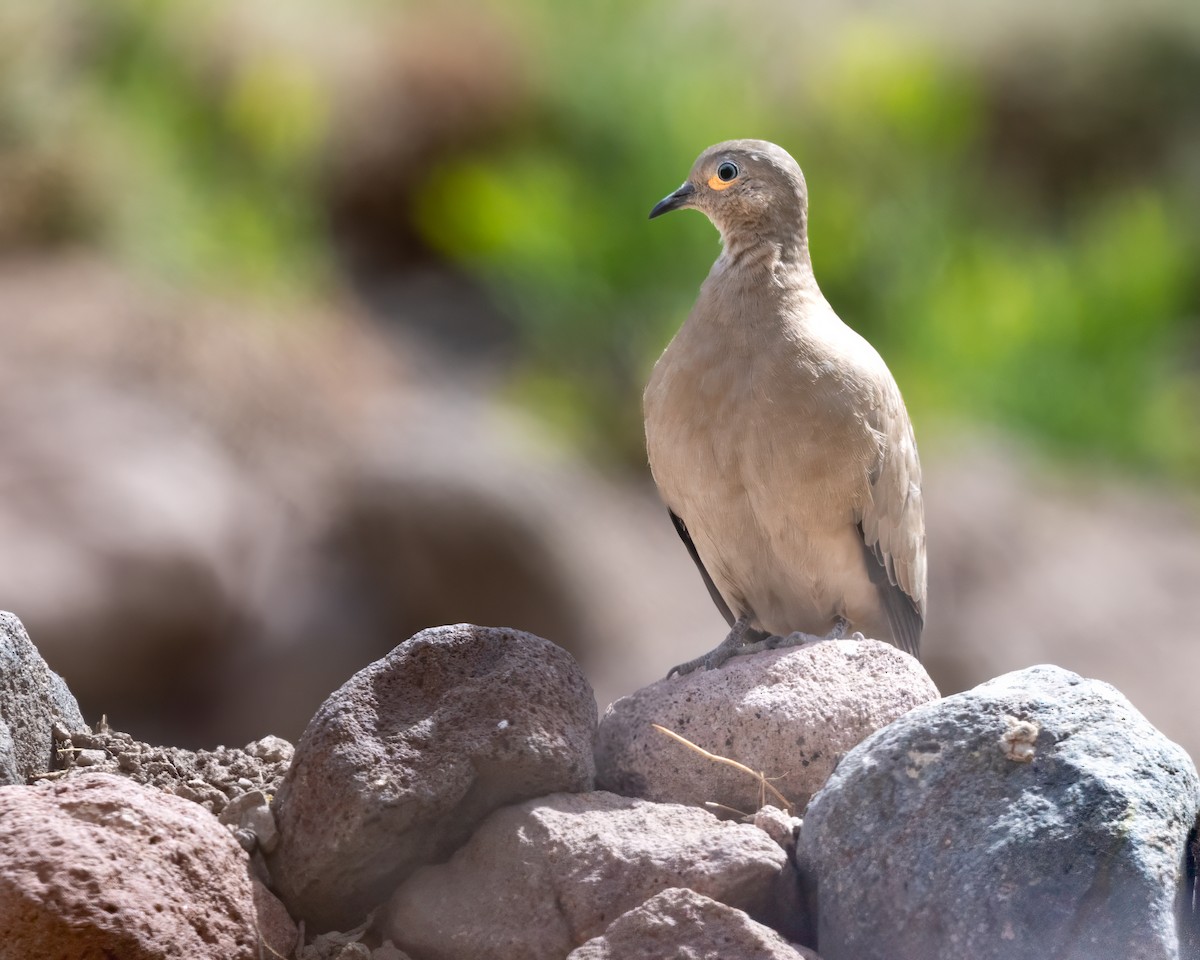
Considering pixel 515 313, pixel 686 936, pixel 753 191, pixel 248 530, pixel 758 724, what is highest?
pixel 515 313

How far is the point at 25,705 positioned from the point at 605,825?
141cm

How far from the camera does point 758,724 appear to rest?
3.52 metres

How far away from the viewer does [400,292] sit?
15.5 meters

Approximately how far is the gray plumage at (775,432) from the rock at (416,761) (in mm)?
862

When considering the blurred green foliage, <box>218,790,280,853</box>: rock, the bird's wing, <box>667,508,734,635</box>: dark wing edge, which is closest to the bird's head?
the bird's wing

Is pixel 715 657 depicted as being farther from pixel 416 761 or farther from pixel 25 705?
pixel 25 705

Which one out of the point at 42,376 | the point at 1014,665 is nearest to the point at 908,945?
the point at 1014,665

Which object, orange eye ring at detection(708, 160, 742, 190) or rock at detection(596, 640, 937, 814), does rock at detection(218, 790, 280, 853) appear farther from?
orange eye ring at detection(708, 160, 742, 190)

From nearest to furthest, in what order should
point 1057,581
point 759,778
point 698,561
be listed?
point 759,778
point 698,561
point 1057,581

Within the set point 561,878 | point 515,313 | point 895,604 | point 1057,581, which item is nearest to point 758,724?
point 561,878

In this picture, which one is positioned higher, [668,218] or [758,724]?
[668,218]

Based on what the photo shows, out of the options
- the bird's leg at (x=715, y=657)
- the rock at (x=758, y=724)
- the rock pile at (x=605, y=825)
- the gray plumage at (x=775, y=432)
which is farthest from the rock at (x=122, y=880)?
the gray plumage at (x=775, y=432)

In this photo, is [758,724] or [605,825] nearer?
[605,825]

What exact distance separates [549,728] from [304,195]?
12.5m
